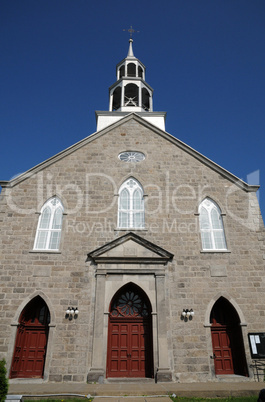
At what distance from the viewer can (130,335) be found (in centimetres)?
1107

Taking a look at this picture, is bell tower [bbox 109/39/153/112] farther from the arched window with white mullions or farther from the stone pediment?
the stone pediment

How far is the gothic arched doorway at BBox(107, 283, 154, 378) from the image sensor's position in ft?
34.7

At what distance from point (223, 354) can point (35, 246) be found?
9.03m

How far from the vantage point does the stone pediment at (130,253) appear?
11.7 m

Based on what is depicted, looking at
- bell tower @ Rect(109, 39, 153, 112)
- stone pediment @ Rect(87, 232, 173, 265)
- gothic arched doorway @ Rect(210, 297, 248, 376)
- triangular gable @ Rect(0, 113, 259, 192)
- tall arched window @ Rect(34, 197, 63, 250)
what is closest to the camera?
gothic arched doorway @ Rect(210, 297, 248, 376)

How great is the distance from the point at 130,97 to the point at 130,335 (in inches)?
683

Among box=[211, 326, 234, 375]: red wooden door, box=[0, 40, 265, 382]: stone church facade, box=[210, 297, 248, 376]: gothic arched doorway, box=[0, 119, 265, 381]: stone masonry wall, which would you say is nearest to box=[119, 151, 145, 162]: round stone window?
box=[0, 40, 265, 382]: stone church facade

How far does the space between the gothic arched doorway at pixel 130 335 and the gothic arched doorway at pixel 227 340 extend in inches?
107

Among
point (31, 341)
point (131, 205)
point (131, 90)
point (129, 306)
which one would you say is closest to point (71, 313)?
point (31, 341)

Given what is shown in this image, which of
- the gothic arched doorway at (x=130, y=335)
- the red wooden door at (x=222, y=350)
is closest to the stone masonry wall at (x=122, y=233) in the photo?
the red wooden door at (x=222, y=350)

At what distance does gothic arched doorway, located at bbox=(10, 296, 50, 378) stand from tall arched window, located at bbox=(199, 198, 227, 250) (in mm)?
7528

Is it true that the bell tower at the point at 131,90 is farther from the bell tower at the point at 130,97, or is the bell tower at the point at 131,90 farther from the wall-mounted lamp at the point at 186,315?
the wall-mounted lamp at the point at 186,315

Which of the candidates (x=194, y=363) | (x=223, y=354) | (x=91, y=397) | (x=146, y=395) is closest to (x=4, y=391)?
(x=91, y=397)

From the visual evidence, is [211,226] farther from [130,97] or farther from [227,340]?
[130,97]
